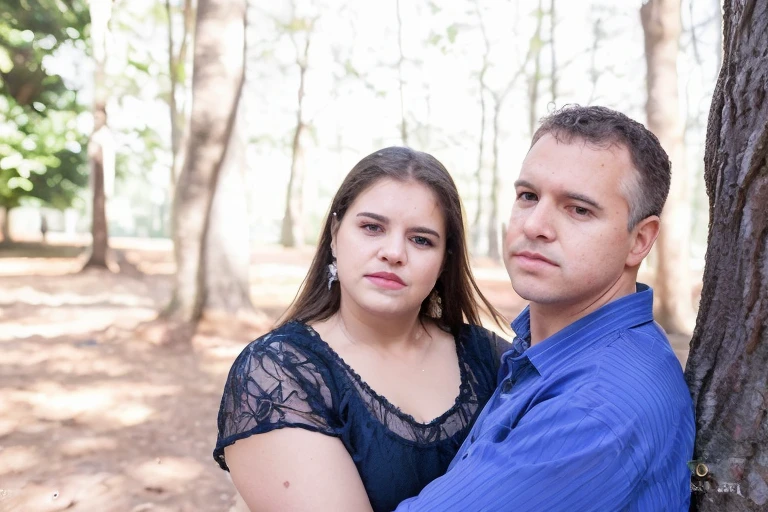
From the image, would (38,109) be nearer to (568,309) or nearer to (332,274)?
(332,274)

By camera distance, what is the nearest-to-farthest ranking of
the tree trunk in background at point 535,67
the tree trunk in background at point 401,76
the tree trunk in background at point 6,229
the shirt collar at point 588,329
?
1. the shirt collar at point 588,329
2. the tree trunk in background at point 535,67
3. the tree trunk in background at point 6,229
4. the tree trunk in background at point 401,76

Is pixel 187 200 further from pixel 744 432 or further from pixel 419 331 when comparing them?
pixel 744 432

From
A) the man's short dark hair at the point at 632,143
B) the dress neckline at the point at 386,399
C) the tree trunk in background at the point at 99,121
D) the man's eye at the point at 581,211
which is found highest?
the tree trunk in background at the point at 99,121

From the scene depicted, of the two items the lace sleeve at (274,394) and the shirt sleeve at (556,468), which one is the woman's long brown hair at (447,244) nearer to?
the lace sleeve at (274,394)

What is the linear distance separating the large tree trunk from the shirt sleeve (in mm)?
388

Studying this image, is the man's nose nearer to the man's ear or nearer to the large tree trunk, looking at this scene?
the man's ear

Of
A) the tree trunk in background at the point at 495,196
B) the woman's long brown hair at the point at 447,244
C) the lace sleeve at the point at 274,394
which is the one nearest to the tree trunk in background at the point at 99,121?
the woman's long brown hair at the point at 447,244

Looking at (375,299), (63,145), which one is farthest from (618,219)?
(63,145)

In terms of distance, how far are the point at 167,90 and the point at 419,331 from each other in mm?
27004

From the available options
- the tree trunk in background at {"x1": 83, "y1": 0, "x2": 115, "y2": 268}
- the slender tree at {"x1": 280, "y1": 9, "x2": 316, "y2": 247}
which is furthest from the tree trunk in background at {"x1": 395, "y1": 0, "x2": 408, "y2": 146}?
→ the tree trunk in background at {"x1": 83, "y1": 0, "x2": 115, "y2": 268}

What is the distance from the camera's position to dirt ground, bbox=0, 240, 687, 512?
4406 millimetres

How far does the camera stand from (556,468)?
145 cm

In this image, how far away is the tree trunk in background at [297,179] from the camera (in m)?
27.4

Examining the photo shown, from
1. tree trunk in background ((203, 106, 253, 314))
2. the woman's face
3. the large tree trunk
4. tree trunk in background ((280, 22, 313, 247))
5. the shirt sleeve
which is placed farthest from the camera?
tree trunk in background ((280, 22, 313, 247))
